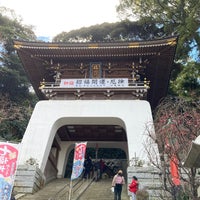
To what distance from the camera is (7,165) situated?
6348 mm

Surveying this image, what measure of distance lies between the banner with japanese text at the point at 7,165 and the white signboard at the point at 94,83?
7351 millimetres

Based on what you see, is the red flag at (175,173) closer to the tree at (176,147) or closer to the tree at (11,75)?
the tree at (176,147)

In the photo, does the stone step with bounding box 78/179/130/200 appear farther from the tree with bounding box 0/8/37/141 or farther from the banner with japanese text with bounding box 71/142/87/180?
the tree with bounding box 0/8/37/141

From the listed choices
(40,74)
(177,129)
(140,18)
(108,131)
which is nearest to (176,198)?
(177,129)

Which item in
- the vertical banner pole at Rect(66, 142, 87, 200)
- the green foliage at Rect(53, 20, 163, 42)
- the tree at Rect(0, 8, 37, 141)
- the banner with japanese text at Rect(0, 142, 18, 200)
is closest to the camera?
the banner with japanese text at Rect(0, 142, 18, 200)

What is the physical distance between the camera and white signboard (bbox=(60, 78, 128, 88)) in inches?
526

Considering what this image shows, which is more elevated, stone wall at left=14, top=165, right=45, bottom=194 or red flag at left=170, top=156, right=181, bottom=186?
stone wall at left=14, top=165, right=45, bottom=194

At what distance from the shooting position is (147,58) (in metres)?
14.1

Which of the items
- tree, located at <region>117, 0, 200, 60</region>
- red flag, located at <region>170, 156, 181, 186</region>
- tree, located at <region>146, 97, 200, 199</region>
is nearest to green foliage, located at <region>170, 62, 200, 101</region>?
tree, located at <region>117, 0, 200, 60</region>

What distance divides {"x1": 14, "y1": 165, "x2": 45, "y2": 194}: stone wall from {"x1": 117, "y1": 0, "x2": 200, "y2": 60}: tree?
13.2 meters

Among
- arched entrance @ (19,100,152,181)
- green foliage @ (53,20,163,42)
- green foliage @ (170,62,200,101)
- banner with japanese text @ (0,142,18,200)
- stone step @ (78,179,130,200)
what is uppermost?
green foliage @ (53,20,163,42)

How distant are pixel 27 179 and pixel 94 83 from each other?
582cm

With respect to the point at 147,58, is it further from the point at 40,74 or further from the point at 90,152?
the point at 90,152

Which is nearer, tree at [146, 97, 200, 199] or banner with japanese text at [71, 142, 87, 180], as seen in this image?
tree at [146, 97, 200, 199]
